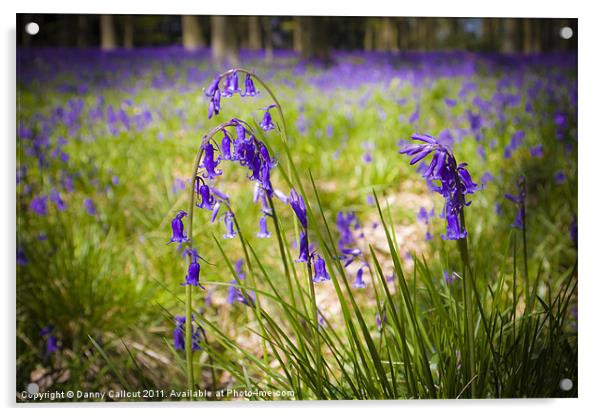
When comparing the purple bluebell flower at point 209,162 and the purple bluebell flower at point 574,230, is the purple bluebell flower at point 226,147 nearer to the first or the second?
the purple bluebell flower at point 209,162

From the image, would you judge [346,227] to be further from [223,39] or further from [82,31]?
[82,31]

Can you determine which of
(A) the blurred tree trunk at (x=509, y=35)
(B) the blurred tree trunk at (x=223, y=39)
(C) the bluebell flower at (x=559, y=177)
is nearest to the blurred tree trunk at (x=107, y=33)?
(B) the blurred tree trunk at (x=223, y=39)

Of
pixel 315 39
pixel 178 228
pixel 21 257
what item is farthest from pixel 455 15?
pixel 21 257

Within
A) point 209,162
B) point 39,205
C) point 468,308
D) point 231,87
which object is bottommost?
point 468,308

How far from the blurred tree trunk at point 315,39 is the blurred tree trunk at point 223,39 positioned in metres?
0.25

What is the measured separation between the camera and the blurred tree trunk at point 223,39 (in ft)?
7.18

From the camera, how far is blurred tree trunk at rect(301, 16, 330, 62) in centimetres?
224

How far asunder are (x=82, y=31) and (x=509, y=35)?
1521 millimetres

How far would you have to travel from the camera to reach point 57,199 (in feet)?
7.24

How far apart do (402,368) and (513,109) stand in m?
1.15

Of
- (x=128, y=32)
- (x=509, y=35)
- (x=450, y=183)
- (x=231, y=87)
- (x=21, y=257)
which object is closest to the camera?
(x=450, y=183)

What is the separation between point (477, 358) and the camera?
166cm
